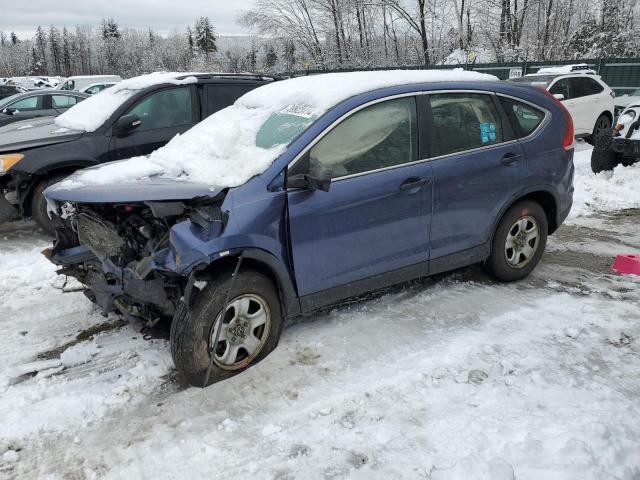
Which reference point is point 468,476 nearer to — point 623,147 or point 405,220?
point 405,220

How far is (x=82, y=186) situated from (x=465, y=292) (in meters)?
3.11

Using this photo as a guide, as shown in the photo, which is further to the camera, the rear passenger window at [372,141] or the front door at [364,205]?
the rear passenger window at [372,141]

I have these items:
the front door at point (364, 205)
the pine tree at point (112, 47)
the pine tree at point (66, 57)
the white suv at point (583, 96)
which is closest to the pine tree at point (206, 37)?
the pine tree at point (112, 47)

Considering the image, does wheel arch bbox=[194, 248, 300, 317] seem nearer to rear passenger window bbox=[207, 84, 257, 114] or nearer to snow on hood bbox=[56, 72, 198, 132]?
snow on hood bbox=[56, 72, 198, 132]

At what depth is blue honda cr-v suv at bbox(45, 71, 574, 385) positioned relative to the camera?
125 inches

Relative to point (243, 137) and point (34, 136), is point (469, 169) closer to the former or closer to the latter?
point (243, 137)

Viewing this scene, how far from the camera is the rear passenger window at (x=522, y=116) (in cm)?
452

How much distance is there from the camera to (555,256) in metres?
5.56

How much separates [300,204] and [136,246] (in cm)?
110

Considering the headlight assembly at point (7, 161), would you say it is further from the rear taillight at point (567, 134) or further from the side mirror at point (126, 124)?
the rear taillight at point (567, 134)

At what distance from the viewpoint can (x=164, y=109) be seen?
6.77 meters

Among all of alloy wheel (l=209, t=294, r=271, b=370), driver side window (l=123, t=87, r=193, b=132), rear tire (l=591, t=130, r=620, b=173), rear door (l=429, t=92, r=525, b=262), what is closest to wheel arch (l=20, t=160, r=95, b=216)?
driver side window (l=123, t=87, r=193, b=132)

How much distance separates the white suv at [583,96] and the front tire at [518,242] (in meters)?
8.93

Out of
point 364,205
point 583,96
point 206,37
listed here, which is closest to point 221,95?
point 364,205
